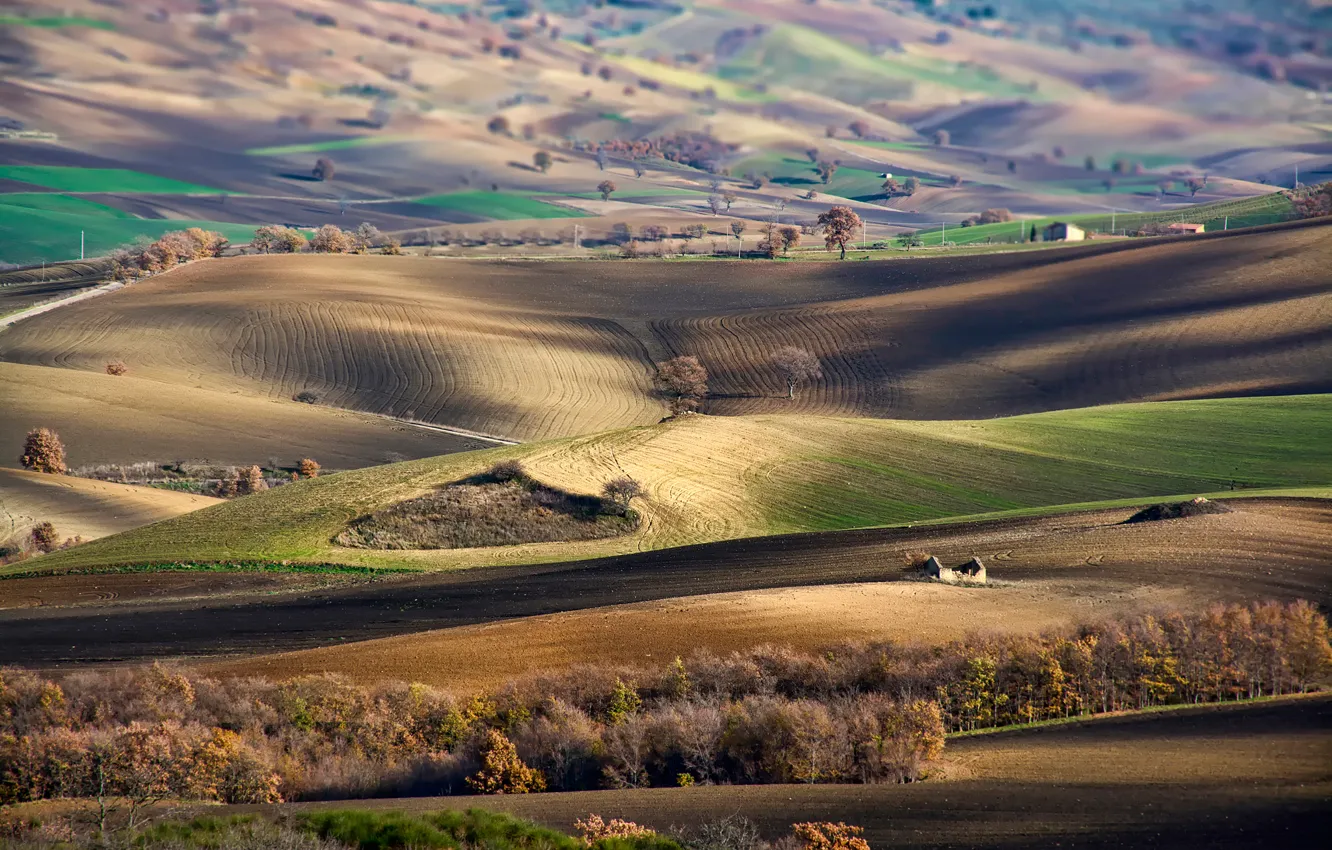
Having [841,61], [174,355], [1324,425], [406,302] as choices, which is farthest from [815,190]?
[1324,425]

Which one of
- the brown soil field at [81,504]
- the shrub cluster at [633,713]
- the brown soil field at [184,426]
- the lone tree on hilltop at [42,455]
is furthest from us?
the brown soil field at [184,426]

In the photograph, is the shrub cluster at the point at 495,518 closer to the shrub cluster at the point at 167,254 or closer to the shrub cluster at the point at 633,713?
the shrub cluster at the point at 633,713

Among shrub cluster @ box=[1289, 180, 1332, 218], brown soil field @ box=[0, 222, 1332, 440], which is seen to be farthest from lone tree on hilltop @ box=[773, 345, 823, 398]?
shrub cluster @ box=[1289, 180, 1332, 218]

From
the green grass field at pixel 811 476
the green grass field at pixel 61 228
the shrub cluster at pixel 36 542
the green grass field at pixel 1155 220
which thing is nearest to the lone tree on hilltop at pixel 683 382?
the green grass field at pixel 811 476

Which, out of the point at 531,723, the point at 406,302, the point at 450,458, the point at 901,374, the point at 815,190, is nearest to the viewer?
the point at 531,723

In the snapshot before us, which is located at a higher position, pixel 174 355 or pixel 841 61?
pixel 841 61

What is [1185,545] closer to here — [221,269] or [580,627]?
[580,627]

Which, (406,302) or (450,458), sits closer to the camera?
(450,458)

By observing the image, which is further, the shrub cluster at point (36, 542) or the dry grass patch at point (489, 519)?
the shrub cluster at point (36, 542)

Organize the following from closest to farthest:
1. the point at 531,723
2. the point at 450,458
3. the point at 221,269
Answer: the point at 531,723, the point at 450,458, the point at 221,269
